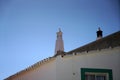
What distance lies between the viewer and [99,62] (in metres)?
10.1

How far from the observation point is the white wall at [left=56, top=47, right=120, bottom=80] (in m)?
9.82

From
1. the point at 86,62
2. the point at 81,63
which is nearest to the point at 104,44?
the point at 86,62

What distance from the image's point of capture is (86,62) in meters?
10.1

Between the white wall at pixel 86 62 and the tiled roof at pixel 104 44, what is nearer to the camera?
the white wall at pixel 86 62

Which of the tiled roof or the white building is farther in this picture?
the tiled roof

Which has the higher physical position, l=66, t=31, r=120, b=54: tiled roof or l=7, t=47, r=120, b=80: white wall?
l=66, t=31, r=120, b=54: tiled roof

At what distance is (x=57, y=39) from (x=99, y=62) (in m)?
6.38

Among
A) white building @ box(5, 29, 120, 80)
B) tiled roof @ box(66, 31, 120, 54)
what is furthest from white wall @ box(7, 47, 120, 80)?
tiled roof @ box(66, 31, 120, 54)

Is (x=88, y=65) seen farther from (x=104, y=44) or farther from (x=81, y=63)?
(x=104, y=44)

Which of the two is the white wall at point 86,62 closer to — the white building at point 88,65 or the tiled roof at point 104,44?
the white building at point 88,65

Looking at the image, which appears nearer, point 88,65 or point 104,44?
point 88,65

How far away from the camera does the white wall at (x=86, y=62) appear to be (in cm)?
982

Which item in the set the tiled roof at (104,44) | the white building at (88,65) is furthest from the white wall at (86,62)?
the tiled roof at (104,44)

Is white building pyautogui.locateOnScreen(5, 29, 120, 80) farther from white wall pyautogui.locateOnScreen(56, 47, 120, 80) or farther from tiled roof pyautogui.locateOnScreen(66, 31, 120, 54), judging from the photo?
tiled roof pyautogui.locateOnScreen(66, 31, 120, 54)
